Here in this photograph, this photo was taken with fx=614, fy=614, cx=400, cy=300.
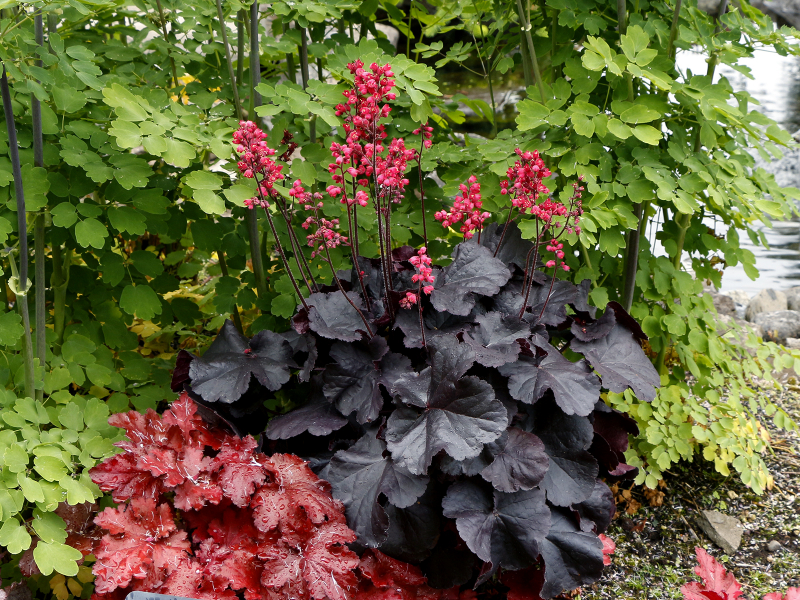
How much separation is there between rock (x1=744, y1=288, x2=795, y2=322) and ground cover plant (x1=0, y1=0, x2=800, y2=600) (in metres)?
2.12

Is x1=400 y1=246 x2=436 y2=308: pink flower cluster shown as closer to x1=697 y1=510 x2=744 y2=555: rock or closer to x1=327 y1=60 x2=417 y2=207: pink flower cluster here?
x1=327 y1=60 x2=417 y2=207: pink flower cluster

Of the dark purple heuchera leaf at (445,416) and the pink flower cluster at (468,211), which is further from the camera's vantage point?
the pink flower cluster at (468,211)

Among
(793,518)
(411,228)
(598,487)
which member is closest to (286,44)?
(411,228)

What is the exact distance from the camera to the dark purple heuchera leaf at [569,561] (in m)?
1.63

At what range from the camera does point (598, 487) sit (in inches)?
71.9

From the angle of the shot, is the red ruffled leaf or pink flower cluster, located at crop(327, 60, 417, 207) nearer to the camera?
the red ruffled leaf

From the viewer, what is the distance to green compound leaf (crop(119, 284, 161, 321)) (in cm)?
205

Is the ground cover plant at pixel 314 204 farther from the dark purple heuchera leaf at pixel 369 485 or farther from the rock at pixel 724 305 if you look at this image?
the rock at pixel 724 305

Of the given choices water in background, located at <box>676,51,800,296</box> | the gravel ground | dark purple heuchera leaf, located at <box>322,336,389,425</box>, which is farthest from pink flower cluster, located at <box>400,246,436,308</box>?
water in background, located at <box>676,51,800,296</box>

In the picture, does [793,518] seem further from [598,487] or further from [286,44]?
[286,44]

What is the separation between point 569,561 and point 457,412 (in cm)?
53

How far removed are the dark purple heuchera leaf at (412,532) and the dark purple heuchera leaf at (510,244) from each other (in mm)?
876

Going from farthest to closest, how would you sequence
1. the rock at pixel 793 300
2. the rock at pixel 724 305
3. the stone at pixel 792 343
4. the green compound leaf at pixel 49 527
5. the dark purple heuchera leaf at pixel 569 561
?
the rock at pixel 793 300 < the rock at pixel 724 305 < the stone at pixel 792 343 < the dark purple heuchera leaf at pixel 569 561 < the green compound leaf at pixel 49 527

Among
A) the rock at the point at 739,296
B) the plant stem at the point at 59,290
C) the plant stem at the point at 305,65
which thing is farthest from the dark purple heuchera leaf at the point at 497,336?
Answer: the rock at the point at 739,296
